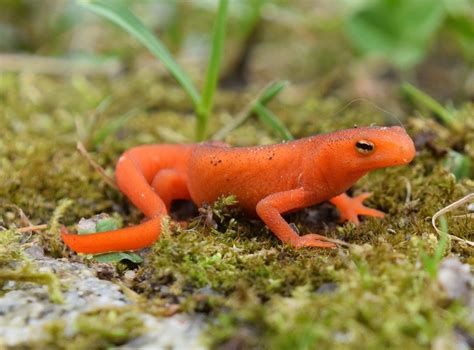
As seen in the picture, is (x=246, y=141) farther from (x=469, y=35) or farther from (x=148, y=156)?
(x=469, y=35)

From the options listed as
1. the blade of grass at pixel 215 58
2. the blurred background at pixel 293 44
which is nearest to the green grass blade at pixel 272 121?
the blade of grass at pixel 215 58

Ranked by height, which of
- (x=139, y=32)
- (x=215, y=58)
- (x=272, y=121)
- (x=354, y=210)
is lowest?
(x=354, y=210)

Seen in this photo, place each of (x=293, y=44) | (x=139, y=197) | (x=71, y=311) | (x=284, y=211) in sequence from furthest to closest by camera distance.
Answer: (x=293, y=44) < (x=139, y=197) < (x=284, y=211) < (x=71, y=311)

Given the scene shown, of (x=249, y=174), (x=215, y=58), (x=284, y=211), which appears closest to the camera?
(x=284, y=211)

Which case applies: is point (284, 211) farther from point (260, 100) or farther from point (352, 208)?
point (260, 100)

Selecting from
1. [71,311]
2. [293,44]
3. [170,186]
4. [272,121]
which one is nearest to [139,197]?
[170,186]

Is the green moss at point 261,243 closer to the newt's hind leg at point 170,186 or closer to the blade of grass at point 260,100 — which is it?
the blade of grass at point 260,100
